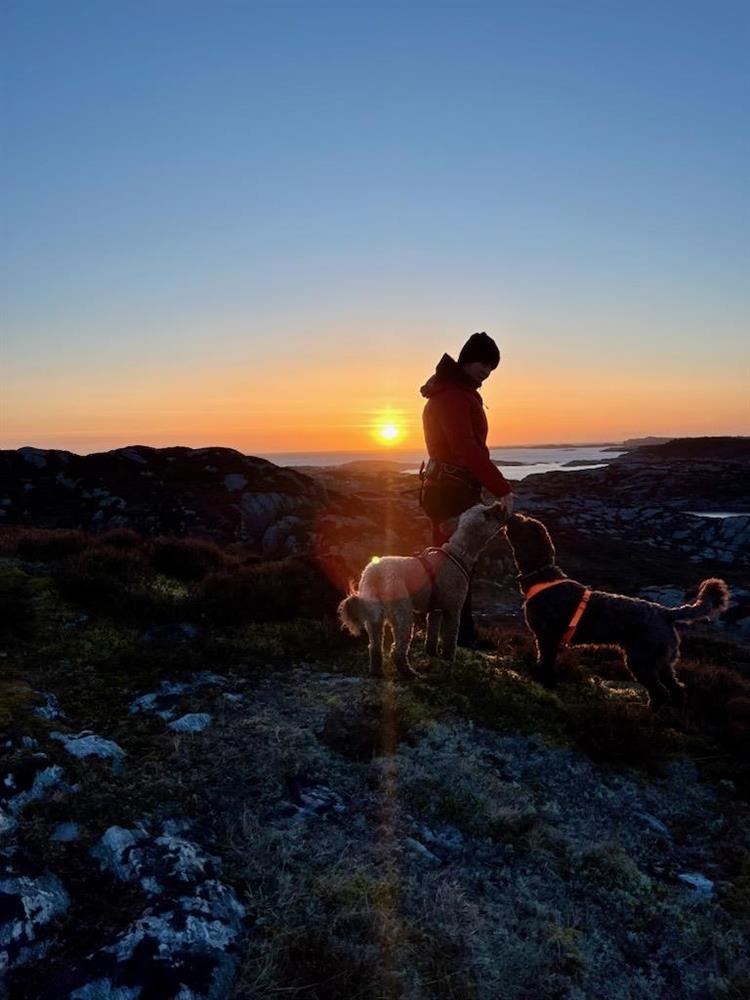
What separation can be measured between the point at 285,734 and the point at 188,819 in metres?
1.50

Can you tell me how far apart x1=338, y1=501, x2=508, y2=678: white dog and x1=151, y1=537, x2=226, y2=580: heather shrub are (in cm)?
554

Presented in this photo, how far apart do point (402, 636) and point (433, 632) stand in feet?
3.99

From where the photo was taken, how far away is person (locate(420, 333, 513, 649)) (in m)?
8.02

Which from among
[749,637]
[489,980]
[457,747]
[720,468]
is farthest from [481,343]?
[720,468]

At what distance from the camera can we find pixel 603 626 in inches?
317

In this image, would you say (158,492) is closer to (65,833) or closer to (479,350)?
(479,350)

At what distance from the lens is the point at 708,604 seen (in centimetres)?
762

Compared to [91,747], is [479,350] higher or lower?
higher

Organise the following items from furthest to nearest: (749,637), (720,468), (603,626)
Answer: (720,468), (749,637), (603,626)

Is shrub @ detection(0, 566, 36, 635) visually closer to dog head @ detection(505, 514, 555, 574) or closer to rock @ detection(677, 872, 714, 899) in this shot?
dog head @ detection(505, 514, 555, 574)

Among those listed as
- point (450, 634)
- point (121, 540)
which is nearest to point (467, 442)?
point (450, 634)

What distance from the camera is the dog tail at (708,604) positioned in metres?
7.58

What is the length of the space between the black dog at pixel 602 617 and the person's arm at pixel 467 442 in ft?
2.79

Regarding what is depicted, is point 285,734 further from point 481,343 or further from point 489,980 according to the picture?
point 481,343
